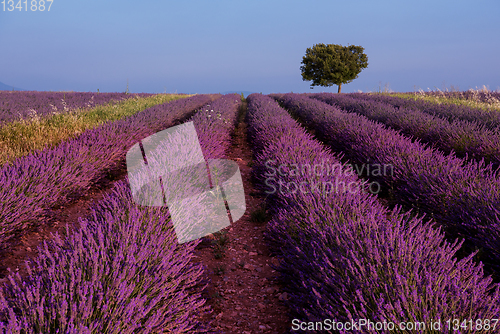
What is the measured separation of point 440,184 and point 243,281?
2448 mm

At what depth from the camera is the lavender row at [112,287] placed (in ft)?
4.69

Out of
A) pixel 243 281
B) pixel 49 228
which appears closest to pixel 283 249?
pixel 243 281

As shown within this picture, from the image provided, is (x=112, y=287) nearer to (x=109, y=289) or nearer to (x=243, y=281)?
(x=109, y=289)

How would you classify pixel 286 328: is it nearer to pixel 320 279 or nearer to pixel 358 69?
pixel 320 279

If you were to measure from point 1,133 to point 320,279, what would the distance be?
720cm

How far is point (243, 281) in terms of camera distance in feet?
8.75

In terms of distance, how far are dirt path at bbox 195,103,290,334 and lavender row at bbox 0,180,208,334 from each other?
0.99 ft

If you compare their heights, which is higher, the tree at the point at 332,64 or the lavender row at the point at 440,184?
the tree at the point at 332,64

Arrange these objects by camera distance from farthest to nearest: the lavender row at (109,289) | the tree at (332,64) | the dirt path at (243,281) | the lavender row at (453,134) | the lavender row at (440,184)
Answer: the tree at (332,64) → the lavender row at (453,134) → the lavender row at (440,184) → the dirt path at (243,281) → the lavender row at (109,289)

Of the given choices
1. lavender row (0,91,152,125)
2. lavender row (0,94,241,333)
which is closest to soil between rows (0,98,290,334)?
lavender row (0,94,241,333)

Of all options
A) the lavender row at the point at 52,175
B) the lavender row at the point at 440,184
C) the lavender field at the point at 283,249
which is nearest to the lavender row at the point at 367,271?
the lavender field at the point at 283,249

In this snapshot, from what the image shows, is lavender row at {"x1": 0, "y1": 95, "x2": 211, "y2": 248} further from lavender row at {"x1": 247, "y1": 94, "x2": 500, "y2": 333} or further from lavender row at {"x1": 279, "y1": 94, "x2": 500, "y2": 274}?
lavender row at {"x1": 279, "y1": 94, "x2": 500, "y2": 274}

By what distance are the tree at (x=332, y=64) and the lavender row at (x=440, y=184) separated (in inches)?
949

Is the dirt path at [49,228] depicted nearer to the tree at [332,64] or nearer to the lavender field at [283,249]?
the lavender field at [283,249]
